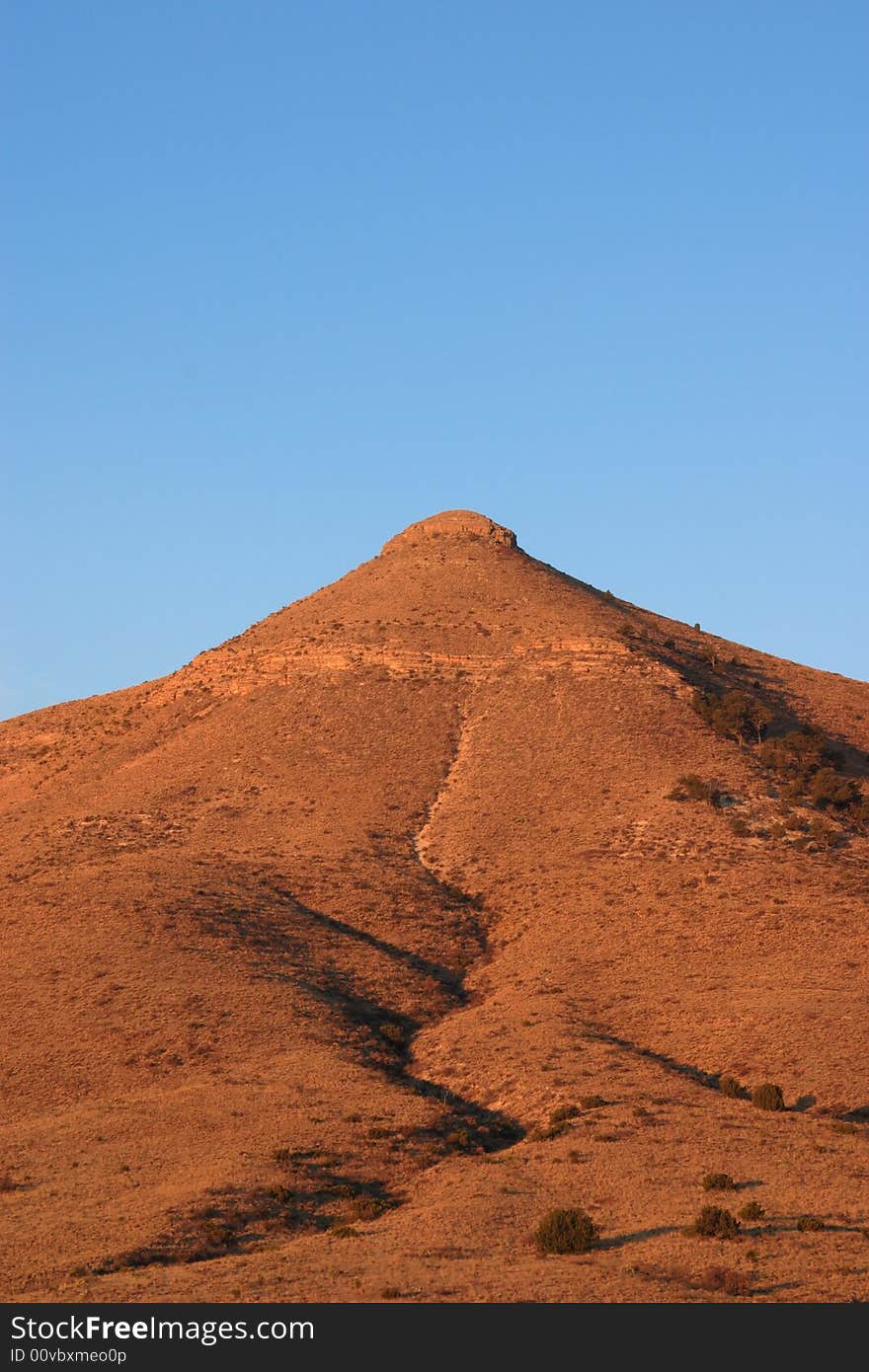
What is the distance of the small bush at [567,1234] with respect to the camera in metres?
39.8

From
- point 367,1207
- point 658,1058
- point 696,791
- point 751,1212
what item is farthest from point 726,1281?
point 696,791

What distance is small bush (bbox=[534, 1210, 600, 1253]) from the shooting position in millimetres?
39750

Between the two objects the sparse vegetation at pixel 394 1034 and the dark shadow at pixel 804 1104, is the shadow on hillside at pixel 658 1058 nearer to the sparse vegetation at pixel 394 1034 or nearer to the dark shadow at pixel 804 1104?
the dark shadow at pixel 804 1104

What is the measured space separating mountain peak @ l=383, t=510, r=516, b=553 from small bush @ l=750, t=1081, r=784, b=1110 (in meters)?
84.4

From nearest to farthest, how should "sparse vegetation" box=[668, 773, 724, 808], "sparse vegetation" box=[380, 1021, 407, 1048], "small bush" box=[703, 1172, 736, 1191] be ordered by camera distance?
"small bush" box=[703, 1172, 736, 1191]
"sparse vegetation" box=[380, 1021, 407, 1048]
"sparse vegetation" box=[668, 773, 724, 808]

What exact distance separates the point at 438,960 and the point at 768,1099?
23.5 m

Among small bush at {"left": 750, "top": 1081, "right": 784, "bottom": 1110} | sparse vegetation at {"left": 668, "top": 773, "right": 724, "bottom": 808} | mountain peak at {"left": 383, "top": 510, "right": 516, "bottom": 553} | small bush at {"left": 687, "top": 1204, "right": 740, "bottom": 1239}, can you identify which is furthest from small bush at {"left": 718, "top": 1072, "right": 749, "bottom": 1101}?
mountain peak at {"left": 383, "top": 510, "right": 516, "bottom": 553}

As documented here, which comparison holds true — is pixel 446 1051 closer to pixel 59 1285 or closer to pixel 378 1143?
pixel 378 1143

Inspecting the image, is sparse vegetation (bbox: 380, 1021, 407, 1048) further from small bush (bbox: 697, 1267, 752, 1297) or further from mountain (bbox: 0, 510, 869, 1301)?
small bush (bbox: 697, 1267, 752, 1297)

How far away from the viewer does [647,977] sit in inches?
2736

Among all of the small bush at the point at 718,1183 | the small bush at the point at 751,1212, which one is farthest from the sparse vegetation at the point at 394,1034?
the small bush at the point at 751,1212
